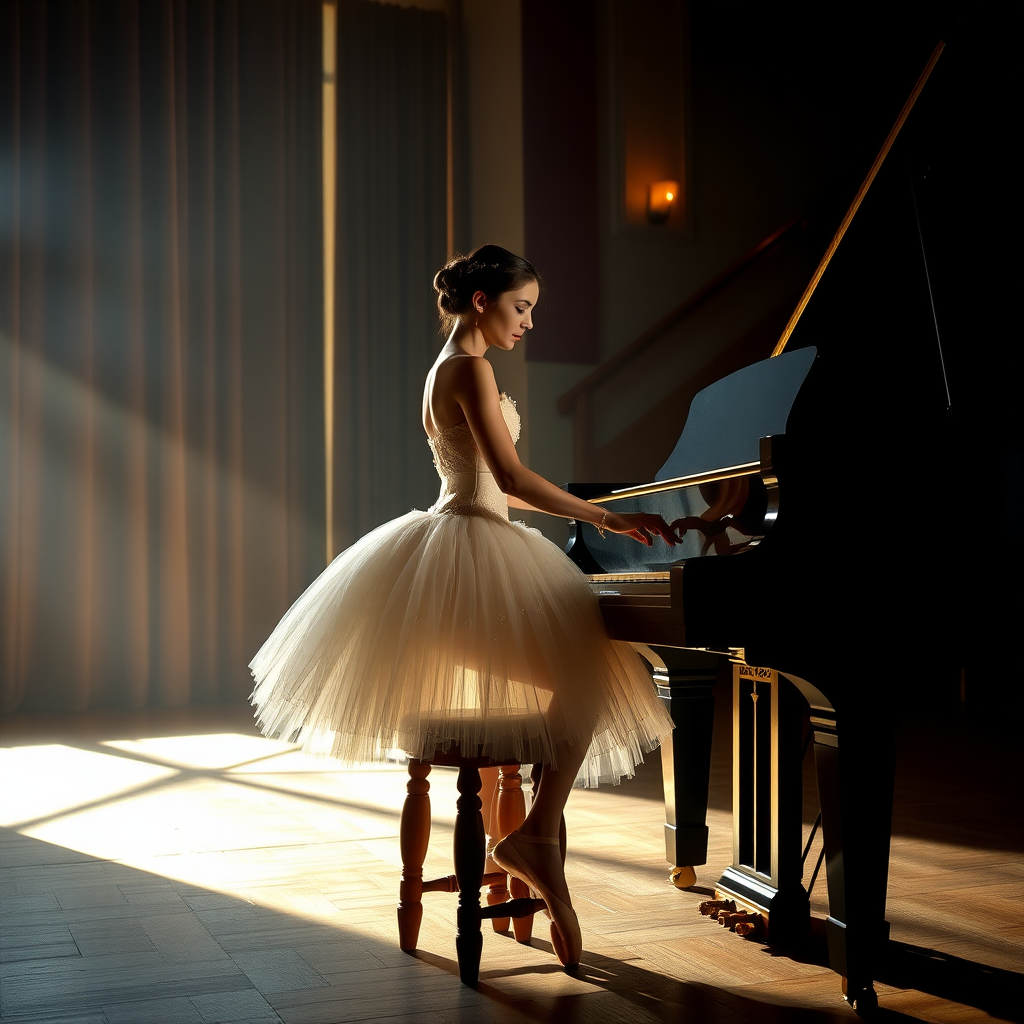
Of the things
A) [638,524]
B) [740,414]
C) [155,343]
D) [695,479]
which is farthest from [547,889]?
[155,343]

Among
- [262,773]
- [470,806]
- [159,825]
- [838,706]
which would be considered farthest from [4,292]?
[838,706]

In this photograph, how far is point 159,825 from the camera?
11.5 feet

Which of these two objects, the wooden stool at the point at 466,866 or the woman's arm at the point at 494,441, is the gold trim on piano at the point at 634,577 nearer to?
the woman's arm at the point at 494,441

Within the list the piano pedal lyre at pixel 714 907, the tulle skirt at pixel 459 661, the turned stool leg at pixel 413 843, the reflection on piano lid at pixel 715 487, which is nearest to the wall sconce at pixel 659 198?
the reflection on piano lid at pixel 715 487

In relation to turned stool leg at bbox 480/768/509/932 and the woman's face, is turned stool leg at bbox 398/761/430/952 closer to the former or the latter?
turned stool leg at bbox 480/768/509/932

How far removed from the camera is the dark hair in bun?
2.34m

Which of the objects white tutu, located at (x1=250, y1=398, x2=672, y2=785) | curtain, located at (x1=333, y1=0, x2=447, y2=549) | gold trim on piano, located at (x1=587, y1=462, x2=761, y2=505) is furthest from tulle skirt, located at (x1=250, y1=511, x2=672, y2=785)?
curtain, located at (x1=333, y1=0, x2=447, y2=549)

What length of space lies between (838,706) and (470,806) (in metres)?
0.66

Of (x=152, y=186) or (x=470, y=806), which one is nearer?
(x=470, y=806)

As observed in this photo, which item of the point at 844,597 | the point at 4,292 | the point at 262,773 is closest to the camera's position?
the point at 844,597

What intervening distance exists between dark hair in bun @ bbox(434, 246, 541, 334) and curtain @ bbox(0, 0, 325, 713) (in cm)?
441

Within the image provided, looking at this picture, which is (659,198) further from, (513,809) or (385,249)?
(513,809)

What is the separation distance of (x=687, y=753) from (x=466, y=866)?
825 mm

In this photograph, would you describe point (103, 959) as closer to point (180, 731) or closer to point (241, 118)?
point (180, 731)
